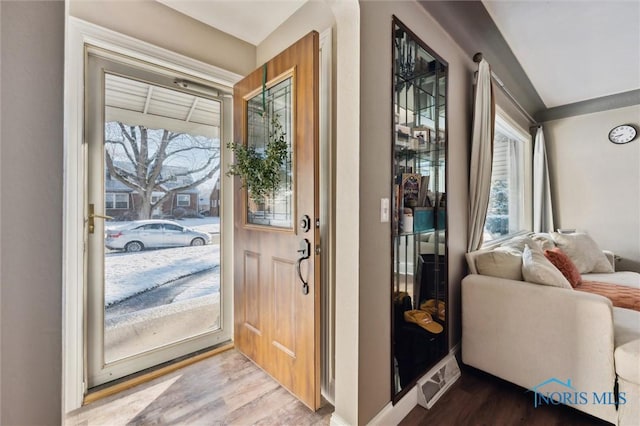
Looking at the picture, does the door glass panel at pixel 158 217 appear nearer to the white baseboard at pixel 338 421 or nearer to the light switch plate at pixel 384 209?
the white baseboard at pixel 338 421

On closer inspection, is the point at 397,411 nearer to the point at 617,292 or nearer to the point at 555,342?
the point at 555,342

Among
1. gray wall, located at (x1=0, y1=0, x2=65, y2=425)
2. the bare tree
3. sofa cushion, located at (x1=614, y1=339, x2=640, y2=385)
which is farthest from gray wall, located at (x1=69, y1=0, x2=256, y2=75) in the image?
sofa cushion, located at (x1=614, y1=339, x2=640, y2=385)

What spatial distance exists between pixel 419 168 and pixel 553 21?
153 centimetres

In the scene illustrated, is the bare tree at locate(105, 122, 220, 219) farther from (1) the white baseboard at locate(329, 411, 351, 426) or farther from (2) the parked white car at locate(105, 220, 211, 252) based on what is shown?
(1) the white baseboard at locate(329, 411, 351, 426)

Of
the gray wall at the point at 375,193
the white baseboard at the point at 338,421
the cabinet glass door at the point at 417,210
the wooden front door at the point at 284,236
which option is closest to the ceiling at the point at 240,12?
the wooden front door at the point at 284,236

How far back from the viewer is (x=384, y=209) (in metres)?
1.37

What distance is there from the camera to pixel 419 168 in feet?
5.76

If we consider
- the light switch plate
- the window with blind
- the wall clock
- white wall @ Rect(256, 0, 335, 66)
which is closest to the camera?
the light switch plate

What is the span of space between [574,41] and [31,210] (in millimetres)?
3461

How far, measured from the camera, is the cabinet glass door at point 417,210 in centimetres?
152

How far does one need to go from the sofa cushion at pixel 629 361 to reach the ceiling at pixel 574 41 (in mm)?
2089

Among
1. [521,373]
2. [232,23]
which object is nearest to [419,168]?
[521,373]

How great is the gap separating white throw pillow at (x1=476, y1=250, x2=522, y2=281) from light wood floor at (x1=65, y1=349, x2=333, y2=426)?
4.76 feet

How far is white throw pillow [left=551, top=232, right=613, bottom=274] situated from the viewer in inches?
110
